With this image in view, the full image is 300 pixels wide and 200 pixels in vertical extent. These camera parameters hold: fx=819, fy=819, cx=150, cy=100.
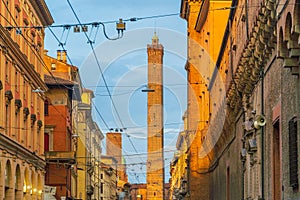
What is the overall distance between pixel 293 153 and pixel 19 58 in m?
31.7

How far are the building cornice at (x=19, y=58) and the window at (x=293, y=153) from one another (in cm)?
2463

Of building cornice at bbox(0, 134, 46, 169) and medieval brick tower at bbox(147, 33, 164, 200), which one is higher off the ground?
medieval brick tower at bbox(147, 33, 164, 200)

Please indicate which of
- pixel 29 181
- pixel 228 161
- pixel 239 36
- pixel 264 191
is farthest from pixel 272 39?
pixel 29 181

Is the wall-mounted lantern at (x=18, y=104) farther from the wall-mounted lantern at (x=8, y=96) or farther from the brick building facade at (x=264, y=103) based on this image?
the brick building facade at (x=264, y=103)

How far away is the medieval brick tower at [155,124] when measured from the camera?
12688 cm

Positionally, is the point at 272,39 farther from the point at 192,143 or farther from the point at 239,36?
the point at 192,143

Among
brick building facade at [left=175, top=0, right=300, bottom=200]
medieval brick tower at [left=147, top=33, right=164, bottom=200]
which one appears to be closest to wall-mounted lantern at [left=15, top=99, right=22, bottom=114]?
brick building facade at [left=175, top=0, right=300, bottom=200]

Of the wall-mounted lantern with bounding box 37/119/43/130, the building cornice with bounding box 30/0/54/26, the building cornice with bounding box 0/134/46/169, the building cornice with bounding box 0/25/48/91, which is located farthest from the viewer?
the wall-mounted lantern with bounding box 37/119/43/130

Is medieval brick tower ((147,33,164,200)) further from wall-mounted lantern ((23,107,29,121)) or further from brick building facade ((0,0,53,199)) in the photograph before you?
wall-mounted lantern ((23,107,29,121))

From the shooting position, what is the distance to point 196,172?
214 ft

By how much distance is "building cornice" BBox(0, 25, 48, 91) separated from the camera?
4112 centimetres

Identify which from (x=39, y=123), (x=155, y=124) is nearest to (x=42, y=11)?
(x=39, y=123)

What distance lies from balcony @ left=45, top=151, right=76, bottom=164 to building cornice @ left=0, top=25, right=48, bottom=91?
273 inches

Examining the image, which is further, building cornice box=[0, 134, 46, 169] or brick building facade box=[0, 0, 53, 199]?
brick building facade box=[0, 0, 53, 199]
